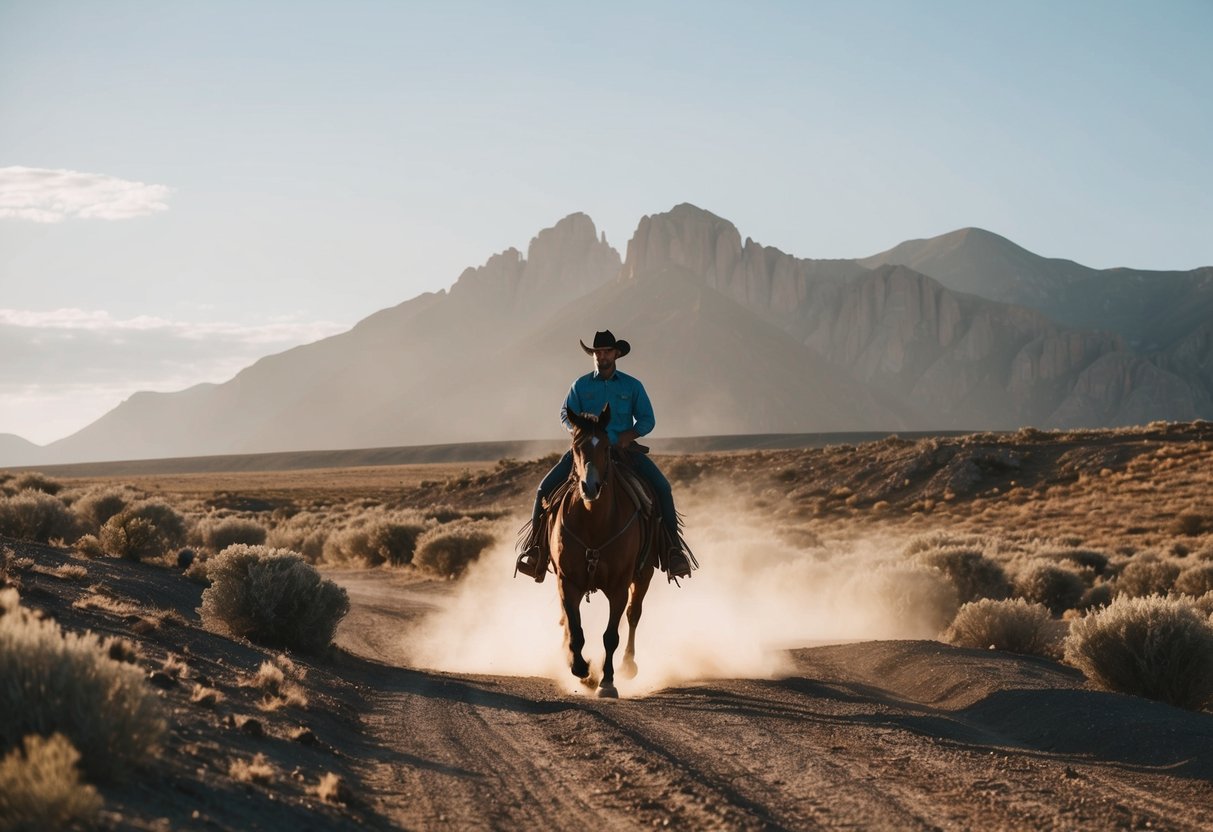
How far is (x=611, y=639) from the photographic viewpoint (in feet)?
41.4

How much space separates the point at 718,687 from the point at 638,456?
2.87 meters

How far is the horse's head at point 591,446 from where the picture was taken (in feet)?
38.4

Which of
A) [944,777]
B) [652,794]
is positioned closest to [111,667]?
[652,794]

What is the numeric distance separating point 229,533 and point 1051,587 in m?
22.7

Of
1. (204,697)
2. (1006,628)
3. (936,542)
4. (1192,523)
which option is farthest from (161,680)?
(1192,523)

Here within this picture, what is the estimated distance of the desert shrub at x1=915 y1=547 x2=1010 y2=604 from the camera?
2386cm

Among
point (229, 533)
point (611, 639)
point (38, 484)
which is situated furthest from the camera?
point (38, 484)

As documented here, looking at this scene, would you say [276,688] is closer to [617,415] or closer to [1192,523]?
[617,415]

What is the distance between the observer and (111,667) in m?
5.86

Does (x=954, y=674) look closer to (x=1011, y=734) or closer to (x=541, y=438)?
(x=1011, y=734)

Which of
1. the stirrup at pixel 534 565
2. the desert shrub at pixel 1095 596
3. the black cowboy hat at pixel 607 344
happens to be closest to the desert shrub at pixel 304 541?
the desert shrub at pixel 1095 596

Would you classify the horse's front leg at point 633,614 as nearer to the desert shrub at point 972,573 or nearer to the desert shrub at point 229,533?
the desert shrub at point 972,573

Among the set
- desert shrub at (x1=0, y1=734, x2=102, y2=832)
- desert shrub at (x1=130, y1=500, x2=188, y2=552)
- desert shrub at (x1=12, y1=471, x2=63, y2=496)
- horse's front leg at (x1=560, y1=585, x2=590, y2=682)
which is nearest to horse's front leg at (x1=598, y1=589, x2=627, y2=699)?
horse's front leg at (x1=560, y1=585, x2=590, y2=682)

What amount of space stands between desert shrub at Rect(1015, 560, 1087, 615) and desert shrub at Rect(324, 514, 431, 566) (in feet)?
67.8
